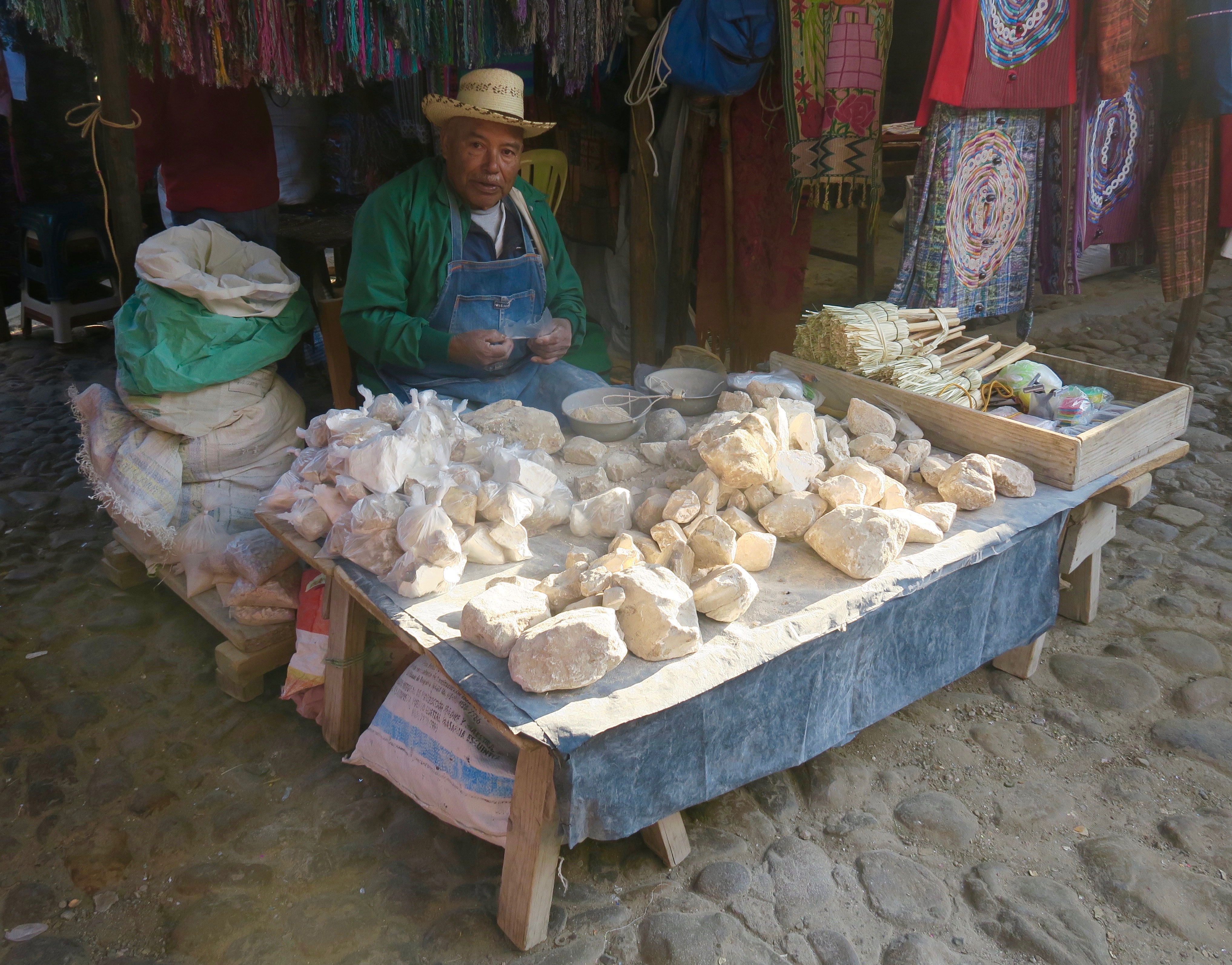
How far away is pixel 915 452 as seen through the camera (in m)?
2.65

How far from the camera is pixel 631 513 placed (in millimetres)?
2346

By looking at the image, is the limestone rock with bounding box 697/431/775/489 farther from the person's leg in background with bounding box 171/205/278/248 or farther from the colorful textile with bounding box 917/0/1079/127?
the person's leg in background with bounding box 171/205/278/248

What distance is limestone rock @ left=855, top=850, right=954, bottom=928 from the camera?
204cm

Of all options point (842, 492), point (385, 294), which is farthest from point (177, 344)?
point (842, 492)

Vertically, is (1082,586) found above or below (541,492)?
below

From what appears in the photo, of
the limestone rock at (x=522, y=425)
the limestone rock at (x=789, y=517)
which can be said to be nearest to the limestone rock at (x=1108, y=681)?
the limestone rock at (x=789, y=517)

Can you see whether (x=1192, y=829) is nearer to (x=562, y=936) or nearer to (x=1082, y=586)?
(x=1082, y=586)

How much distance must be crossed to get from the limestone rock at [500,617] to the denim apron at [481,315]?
5.04 feet

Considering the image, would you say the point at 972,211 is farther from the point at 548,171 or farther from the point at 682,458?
the point at 548,171

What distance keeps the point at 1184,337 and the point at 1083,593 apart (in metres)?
2.20

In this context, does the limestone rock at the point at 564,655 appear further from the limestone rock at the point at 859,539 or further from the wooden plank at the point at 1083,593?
the wooden plank at the point at 1083,593

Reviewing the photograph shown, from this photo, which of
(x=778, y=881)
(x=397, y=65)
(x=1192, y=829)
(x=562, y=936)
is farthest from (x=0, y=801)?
(x=1192, y=829)

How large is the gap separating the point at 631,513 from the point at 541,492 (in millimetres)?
241

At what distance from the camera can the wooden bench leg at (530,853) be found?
183 cm
